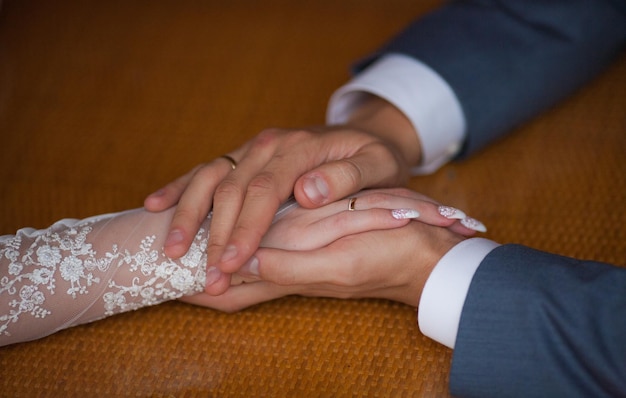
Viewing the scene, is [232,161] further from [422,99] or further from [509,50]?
[509,50]

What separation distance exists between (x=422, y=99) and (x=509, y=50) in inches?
6.9

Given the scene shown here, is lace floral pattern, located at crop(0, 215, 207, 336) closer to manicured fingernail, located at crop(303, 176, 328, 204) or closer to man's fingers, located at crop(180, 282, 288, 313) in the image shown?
man's fingers, located at crop(180, 282, 288, 313)

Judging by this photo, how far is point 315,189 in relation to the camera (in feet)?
2.75

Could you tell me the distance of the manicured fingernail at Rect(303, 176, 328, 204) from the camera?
0.84 metres

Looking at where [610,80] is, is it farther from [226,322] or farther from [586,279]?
[226,322]

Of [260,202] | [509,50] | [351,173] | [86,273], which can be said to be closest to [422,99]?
[509,50]

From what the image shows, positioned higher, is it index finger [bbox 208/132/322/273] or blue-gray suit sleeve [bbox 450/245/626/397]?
index finger [bbox 208/132/322/273]

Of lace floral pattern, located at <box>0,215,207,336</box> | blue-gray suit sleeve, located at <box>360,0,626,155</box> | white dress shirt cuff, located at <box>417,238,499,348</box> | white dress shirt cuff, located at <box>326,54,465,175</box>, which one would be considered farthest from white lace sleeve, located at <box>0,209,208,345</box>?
blue-gray suit sleeve, located at <box>360,0,626,155</box>

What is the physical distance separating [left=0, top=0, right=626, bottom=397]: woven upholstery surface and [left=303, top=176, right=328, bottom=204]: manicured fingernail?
146 mm

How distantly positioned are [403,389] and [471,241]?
0.19 metres

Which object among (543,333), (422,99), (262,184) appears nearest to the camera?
(543,333)

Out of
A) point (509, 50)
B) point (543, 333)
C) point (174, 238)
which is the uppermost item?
point (509, 50)

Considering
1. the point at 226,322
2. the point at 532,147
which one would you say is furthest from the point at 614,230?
the point at 226,322

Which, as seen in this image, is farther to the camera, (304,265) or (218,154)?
(218,154)
